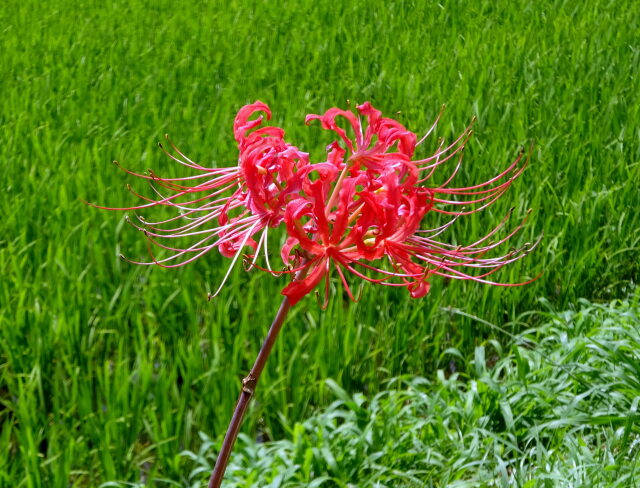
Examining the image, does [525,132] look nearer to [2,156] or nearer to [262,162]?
[2,156]

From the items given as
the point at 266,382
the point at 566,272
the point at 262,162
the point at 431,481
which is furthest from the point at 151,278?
the point at 262,162

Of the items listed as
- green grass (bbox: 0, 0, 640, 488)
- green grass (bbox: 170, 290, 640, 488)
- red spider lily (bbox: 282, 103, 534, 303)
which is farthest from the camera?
green grass (bbox: 0, 0, 640, 488)

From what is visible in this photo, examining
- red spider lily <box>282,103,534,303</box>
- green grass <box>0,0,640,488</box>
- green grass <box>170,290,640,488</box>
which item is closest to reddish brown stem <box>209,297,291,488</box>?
red spider lily <box>282,103,534,303</box>

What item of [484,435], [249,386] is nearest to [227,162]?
[484,435]

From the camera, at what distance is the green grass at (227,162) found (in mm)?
2385

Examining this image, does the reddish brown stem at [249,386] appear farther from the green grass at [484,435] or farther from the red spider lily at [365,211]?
the green grass at [484,435]

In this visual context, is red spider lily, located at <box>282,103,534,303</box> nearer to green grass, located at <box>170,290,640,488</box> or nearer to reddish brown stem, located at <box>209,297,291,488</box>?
reddish brown stem, located at <box>209,297,291,488</box>

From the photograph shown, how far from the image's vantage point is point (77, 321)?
253 cm

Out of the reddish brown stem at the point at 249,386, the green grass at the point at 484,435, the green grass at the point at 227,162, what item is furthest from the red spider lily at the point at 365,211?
the green grass at the point at 227,162

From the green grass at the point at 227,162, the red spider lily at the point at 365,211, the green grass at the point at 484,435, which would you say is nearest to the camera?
the red spider lily at the point at 365,211

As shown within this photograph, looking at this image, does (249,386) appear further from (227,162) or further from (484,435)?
(227,162)

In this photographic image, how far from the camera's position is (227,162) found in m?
3.49

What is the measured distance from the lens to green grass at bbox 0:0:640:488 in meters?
2.38

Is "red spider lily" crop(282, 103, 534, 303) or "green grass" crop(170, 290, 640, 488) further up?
"red spider lily" crop(282, 103, 534, 303)
